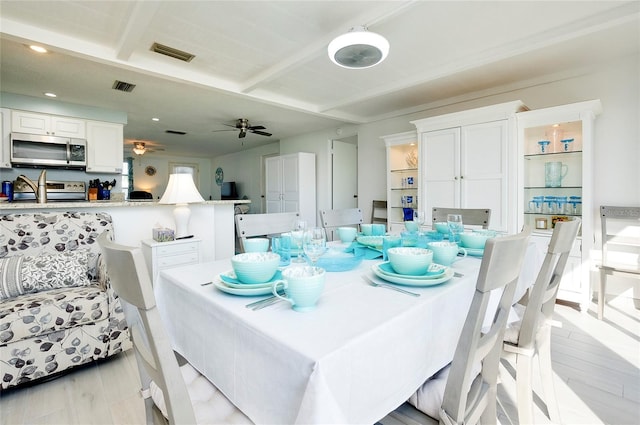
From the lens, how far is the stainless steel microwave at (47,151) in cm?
408

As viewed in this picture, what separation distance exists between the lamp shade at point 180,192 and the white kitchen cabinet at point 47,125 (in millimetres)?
3091

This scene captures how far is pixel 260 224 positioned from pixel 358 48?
4.63ft

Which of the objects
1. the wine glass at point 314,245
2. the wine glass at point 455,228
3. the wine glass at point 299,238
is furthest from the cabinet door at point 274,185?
the wine glass at point 314,245

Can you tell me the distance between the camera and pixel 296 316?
77 centimetres

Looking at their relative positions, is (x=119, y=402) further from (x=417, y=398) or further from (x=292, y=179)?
(x=292, y=179)

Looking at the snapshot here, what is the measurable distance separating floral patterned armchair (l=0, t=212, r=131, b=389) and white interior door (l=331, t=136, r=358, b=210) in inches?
167

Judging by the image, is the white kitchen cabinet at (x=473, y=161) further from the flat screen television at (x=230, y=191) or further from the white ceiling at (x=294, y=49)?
the flat screen television at (x=230, y=191)

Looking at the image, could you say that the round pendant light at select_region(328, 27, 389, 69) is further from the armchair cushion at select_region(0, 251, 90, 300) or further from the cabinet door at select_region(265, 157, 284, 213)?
the cabinet door at select_region(265, 157, 284, 213)

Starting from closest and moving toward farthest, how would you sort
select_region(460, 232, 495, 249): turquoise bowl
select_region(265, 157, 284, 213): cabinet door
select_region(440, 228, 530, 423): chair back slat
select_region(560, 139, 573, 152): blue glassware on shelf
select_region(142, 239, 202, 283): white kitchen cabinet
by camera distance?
select_region(440, 228, 530, 423): chair back slat, select_region(460, 232, 495, 249): turquoise bowl, select_region(142, 239, 202, 283): white kitchen cabinet, select_region(560, 139, 573, 152): blue glassware on shelf, select_region(265, 157, 284, 213): cabinet door

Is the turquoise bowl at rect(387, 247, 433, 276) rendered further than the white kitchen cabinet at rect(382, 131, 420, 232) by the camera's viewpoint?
No

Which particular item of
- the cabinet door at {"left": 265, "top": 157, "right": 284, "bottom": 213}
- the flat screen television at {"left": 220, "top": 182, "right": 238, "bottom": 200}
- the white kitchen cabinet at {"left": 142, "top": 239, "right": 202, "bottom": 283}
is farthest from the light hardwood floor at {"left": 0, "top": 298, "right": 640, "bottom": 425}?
the flat screen television at {"left": 220, "top": 182, "right": 238, "bottom": 200}

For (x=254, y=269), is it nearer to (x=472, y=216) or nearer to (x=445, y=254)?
(x=445, y=254)

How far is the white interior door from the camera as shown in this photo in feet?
19.8

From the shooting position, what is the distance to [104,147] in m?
4.74
